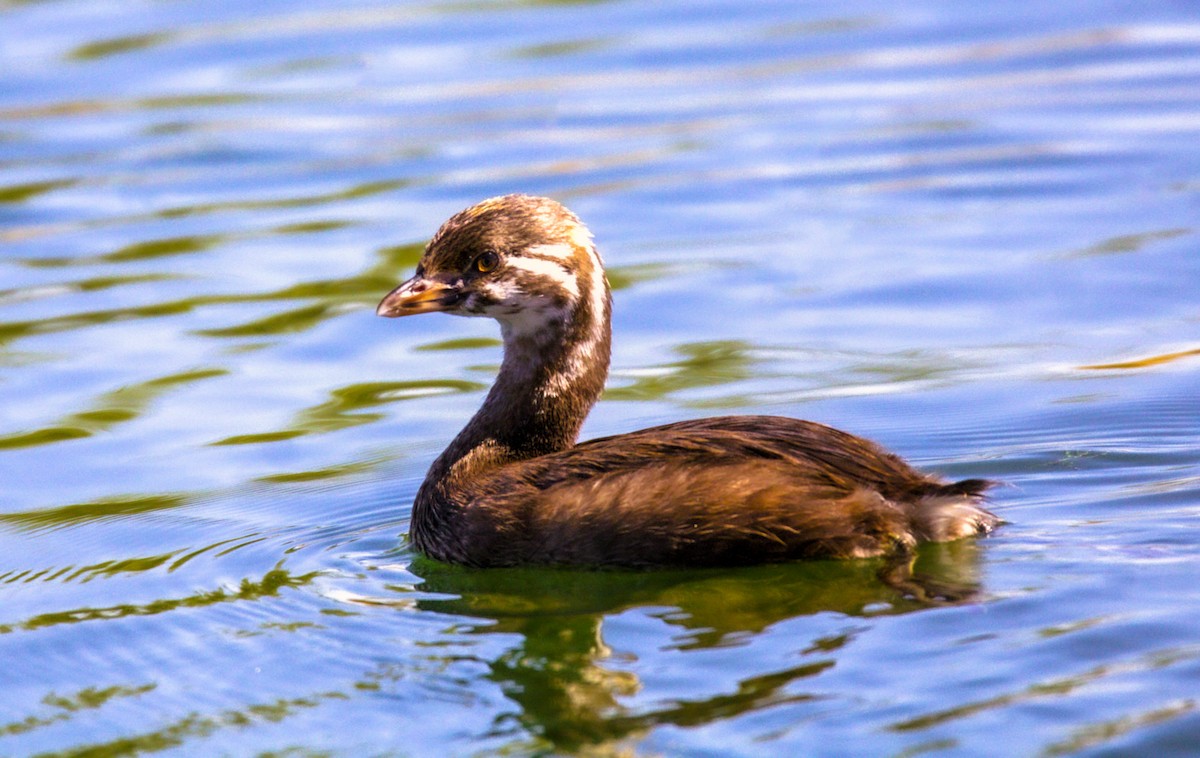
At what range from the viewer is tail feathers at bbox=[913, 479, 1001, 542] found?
22.7 ft

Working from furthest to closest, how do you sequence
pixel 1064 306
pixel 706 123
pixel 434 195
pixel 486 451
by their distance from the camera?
pixel 706 123 → pixel 434 195 → pixel 1064 306 → pixel 486 451

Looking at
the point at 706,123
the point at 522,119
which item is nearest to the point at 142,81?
the point at 522,119

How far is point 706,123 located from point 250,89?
4.35 meters

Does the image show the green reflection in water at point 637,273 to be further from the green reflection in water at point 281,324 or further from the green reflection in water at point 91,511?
the green reflection in water at point 91,511

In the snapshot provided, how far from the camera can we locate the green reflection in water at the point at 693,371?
32.5 feet

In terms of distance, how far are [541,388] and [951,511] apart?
1.82 meters

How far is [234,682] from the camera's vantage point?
21.0ft

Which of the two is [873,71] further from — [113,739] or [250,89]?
[113,739]

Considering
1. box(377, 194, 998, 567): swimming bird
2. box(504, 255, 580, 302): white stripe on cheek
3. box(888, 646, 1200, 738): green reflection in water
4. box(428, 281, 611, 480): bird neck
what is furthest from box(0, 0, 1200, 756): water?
box(504, 255, 580, 302): white stripe on cheek

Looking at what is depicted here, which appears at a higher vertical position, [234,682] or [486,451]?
[486,451]

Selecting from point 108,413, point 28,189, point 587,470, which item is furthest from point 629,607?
point 28,189

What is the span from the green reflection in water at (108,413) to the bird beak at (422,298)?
→ 2.87m

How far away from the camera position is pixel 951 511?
6906 millimetres

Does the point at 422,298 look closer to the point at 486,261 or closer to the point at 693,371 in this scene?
the point at 486,261
